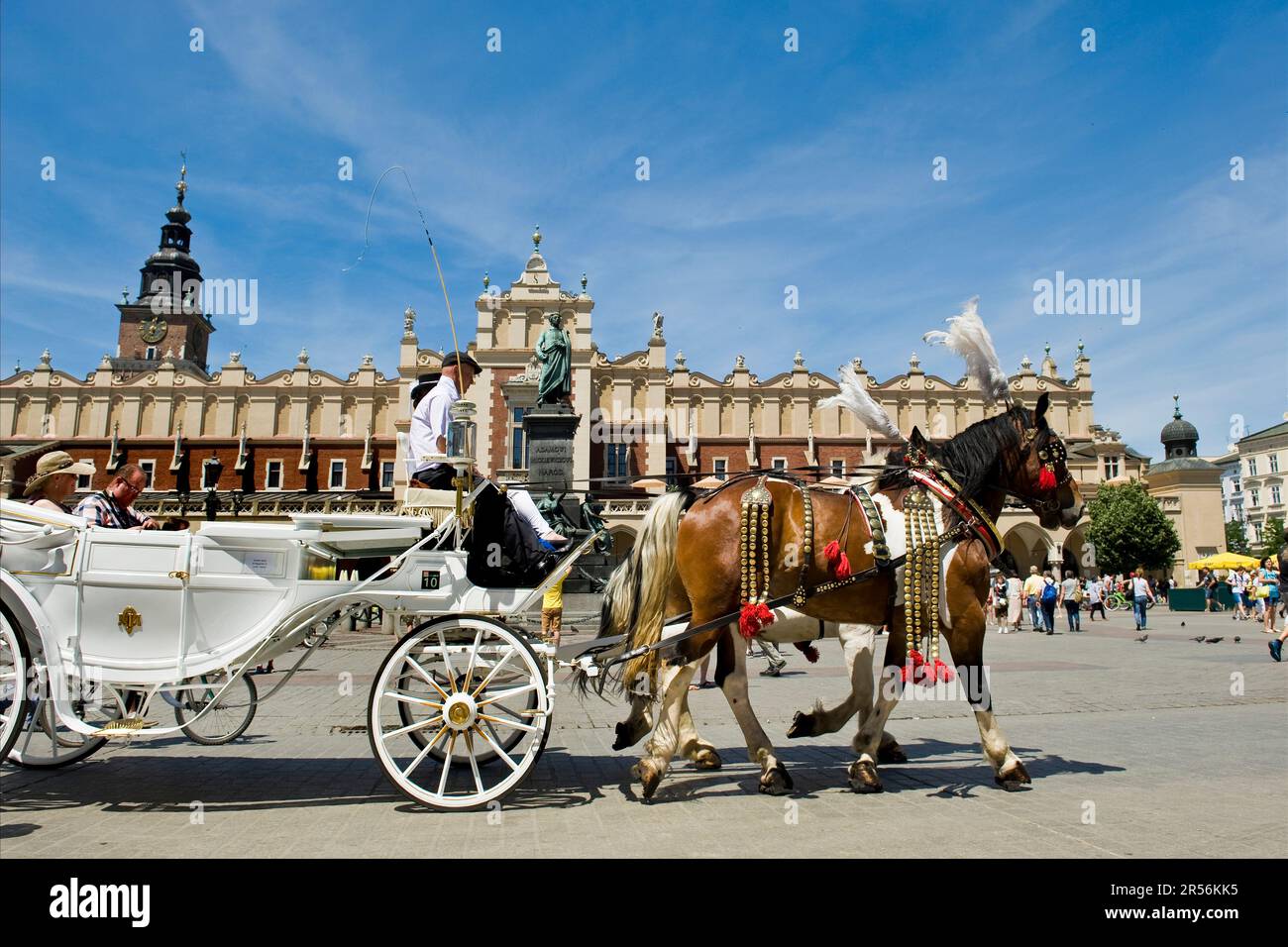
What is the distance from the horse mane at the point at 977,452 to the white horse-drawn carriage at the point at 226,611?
2418 millimetres

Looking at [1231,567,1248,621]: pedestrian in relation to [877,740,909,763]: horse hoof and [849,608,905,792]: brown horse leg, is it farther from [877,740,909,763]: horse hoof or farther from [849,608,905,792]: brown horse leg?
[849,608,905,792]: brown horse leg

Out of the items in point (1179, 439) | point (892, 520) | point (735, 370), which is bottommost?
point (892, 520)

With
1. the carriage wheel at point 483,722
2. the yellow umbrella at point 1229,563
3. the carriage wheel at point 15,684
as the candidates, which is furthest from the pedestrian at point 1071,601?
the carriage wheel at point 15,684

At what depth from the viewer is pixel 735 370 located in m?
51.0

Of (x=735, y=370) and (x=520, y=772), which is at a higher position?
(x=735, y=370)

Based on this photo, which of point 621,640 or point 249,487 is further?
point 249,487

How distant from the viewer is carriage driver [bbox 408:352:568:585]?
4945mm

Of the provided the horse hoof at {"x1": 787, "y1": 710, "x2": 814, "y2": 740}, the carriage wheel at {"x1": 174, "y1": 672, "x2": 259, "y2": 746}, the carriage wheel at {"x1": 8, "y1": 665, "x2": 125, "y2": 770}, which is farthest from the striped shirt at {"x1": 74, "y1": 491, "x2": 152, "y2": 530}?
the horse hoof at {"x1": 787, "y1": 710, "x2": 814, "y2": 740}

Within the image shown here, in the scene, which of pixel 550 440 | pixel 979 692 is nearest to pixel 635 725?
pixel 979 692

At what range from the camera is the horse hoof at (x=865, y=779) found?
5.05 metres

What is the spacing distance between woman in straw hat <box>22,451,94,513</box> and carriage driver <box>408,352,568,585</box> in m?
2.47
